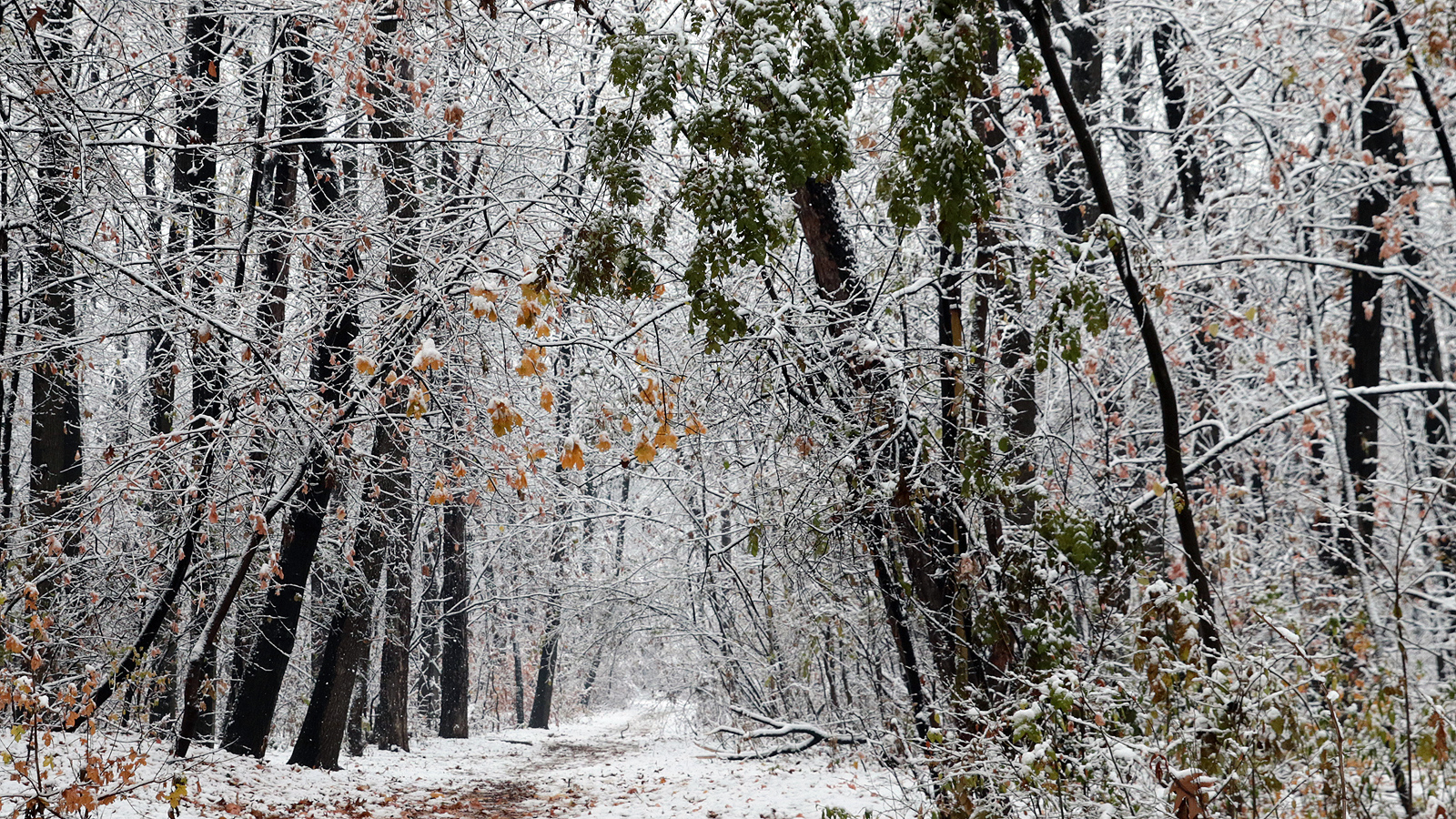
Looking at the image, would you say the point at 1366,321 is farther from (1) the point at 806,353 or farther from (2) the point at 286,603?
(2) the point at 286,603

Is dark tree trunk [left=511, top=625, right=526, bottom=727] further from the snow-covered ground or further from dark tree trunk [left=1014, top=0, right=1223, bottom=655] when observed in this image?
dark tree trunk [left=1014, top=0, right=1223, bottom=655]

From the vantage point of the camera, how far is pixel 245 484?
788 cm

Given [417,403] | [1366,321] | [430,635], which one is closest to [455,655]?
[430,635]

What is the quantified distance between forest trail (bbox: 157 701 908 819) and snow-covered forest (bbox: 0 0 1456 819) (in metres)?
0.53

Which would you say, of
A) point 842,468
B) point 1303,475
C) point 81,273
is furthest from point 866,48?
point 1303,475

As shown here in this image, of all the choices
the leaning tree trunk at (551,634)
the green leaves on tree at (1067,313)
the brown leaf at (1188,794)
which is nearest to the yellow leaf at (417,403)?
the green leaves on tree at (1067,313)

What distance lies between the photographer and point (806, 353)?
17.3 ft

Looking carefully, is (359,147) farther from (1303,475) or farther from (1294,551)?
(1303,475)

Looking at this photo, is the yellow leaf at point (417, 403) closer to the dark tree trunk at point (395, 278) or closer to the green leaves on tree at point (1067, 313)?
the dark tree trunk at point (395, 278)

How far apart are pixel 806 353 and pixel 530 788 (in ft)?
28.8

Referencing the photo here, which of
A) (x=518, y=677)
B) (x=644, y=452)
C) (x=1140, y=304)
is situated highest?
(x=1140, y=304)

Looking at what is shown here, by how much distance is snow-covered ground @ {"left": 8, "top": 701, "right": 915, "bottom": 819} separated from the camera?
24.7 ft

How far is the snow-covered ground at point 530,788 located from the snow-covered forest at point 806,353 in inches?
19.3

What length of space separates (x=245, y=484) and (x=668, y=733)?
14.8 m
